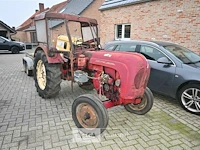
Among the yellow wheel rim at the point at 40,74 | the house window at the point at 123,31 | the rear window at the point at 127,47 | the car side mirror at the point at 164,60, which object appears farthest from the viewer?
the house window at the point at 123,31

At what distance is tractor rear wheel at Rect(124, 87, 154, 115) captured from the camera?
3162 mm

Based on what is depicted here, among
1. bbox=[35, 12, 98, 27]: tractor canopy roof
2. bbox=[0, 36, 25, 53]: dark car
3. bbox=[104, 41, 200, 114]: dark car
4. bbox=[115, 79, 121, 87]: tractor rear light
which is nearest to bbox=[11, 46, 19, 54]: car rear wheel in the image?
bbox=[0, 36, 25, 53]: dark car

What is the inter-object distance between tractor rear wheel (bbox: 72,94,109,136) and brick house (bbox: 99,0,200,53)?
5.29 m

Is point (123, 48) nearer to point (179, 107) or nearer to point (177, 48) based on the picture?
point (177, 48)

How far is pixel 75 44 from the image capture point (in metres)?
3.80

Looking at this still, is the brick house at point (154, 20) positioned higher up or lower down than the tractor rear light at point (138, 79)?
higher up

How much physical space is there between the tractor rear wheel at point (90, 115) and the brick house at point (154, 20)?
5.29 m

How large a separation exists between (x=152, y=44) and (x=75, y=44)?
2.02 metres

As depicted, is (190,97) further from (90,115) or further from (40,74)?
(40,74)

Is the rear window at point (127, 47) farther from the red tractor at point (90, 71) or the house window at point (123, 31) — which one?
the house window at point (123, 31)

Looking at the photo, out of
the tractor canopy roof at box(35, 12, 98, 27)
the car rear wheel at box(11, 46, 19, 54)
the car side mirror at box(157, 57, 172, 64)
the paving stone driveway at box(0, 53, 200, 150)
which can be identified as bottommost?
the paving stone driveway at box(0, 53, 200, 150)

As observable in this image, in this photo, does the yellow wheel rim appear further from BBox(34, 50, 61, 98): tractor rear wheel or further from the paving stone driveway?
the paving stone driveway

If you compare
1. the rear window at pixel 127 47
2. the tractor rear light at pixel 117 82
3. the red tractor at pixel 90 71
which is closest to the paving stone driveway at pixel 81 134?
the red tractor at pixel 90 71

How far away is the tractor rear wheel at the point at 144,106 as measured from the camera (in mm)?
3162
